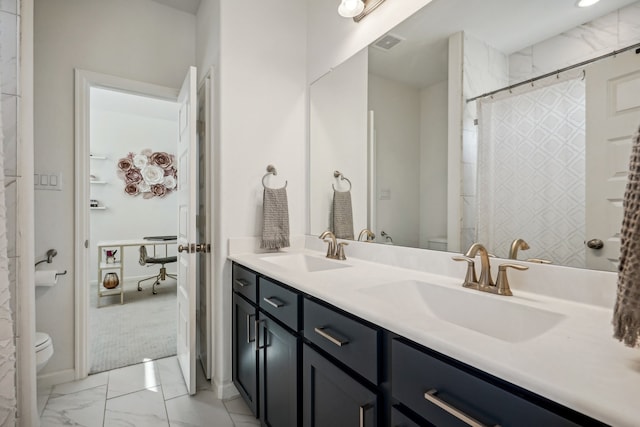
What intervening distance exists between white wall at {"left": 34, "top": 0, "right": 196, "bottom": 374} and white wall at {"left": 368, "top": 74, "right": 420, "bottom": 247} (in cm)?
185

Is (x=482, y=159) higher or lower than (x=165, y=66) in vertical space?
lower

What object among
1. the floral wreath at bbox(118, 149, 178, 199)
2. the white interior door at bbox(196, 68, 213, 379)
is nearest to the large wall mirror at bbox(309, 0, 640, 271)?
the white interior door at bbox(196, 68, 213, 379)

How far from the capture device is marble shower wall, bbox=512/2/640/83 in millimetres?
851

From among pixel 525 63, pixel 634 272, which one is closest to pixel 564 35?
pixel 525 63

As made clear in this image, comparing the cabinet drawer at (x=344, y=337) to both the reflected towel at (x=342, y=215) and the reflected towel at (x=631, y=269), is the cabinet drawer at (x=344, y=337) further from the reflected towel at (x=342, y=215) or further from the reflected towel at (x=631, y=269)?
the reflected towel at (x=342, y=215)

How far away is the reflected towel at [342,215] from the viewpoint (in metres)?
1.90

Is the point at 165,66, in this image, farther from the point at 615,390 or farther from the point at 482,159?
the point at 615,390

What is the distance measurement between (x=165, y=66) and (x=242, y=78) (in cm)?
86

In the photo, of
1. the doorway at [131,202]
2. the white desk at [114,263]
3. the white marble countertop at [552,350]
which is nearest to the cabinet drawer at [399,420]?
the white marble countertop at [552,350]

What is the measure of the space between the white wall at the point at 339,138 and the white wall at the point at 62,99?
56.0 inches

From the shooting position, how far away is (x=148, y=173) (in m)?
4.94

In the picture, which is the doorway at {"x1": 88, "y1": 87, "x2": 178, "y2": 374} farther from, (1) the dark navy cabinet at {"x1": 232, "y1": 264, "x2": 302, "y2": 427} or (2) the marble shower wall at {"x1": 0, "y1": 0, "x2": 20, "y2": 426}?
(2) the marble shower wall at {"x1": 0, "y1": 0, "x2": 20, "y2": 426}

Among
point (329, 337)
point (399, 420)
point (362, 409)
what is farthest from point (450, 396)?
point (329, 337)

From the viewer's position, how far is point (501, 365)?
21.4 inches
